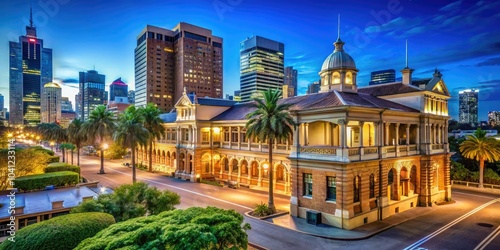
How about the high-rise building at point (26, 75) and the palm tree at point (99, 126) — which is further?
the high-rise building at point (26, 75)

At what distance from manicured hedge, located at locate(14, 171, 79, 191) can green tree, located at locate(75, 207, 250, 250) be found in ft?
83.6

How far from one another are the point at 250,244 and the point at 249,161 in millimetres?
19741

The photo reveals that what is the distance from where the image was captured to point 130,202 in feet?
61.7

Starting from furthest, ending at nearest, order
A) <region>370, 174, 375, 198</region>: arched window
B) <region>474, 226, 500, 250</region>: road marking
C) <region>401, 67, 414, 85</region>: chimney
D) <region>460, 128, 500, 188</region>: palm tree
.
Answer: <region>460, 128, 500, 188</region>: palm tree, <region>401, 67, 414, 85</region>: chimney, <region>370, 174, 375, 198</region>: arched window, <region>474, 226, 500, 250</region>: road marking

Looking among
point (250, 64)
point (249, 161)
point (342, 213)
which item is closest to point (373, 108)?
point (342, 213)

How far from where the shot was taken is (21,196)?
89.2ft

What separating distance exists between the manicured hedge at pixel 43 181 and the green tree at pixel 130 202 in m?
17.6

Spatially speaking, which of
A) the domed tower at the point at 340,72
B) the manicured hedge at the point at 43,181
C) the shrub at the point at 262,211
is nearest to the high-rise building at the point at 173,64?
the manicured hedge at the point at 43,181

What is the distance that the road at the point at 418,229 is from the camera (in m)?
19.4

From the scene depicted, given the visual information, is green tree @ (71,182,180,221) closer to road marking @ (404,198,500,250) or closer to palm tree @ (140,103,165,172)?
road marking @ (404,198,500,250)

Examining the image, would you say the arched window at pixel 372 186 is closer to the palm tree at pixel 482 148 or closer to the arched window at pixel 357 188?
the arched window at pixel 357 188

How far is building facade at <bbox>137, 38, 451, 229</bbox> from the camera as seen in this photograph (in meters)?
23.2

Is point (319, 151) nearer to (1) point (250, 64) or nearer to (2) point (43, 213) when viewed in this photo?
(2) point (43, 213)

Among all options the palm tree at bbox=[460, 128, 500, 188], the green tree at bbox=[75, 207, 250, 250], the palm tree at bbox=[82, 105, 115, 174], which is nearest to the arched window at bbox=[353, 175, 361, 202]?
the green tree at bbox=[75, 207, 250, 250]
